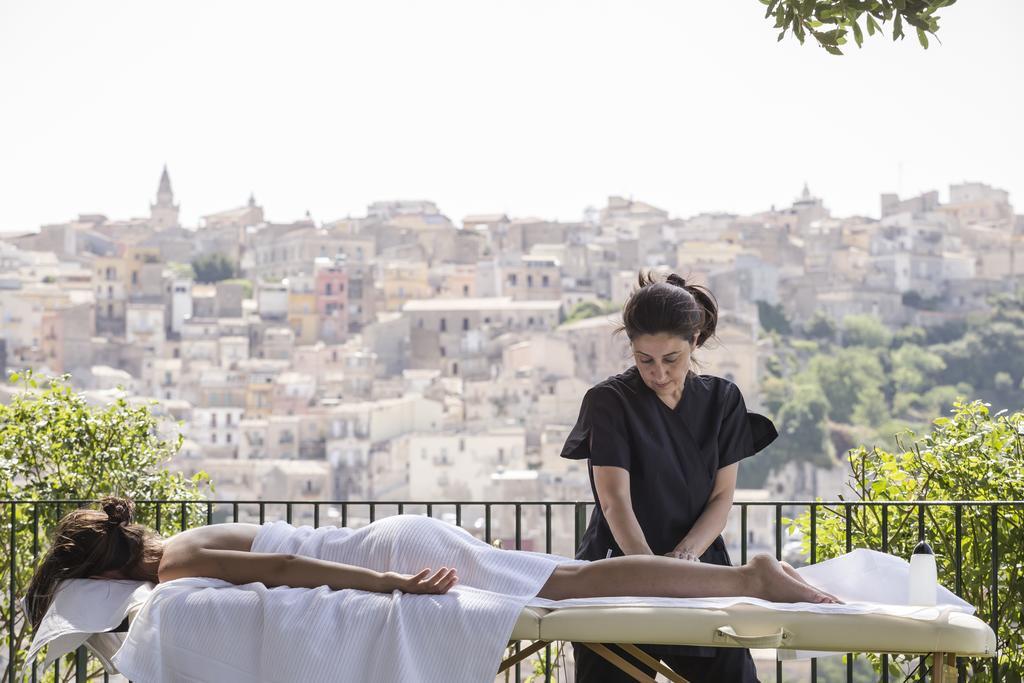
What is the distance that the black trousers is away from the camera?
81.9 inches

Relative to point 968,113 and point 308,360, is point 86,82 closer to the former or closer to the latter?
→ point 308,360

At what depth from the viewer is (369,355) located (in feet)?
180

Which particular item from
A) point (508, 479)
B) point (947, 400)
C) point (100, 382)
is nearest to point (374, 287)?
point (100, 382)

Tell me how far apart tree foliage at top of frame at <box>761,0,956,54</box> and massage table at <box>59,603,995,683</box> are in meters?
1.22

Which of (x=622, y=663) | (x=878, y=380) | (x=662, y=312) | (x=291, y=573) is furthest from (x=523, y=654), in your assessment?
(x=878, y=380)

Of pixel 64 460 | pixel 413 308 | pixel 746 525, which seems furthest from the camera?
pixel 413 308

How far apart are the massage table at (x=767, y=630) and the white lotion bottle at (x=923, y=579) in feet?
0.22

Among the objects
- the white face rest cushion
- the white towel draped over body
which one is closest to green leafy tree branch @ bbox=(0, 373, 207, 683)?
the white face rest cushion

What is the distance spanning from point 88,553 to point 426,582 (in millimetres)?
740

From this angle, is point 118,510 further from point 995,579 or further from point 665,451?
point 995,579

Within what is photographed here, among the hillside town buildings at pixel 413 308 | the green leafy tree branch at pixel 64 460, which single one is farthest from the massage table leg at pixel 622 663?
the hillside town buildings at pixel 413 308

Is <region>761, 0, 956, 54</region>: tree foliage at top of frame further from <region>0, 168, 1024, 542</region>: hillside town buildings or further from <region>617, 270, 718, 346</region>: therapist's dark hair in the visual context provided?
<region>0, 168, 1024, 542</region>: hillside town buildings

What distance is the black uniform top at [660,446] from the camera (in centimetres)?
213

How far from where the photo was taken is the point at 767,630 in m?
1.85
